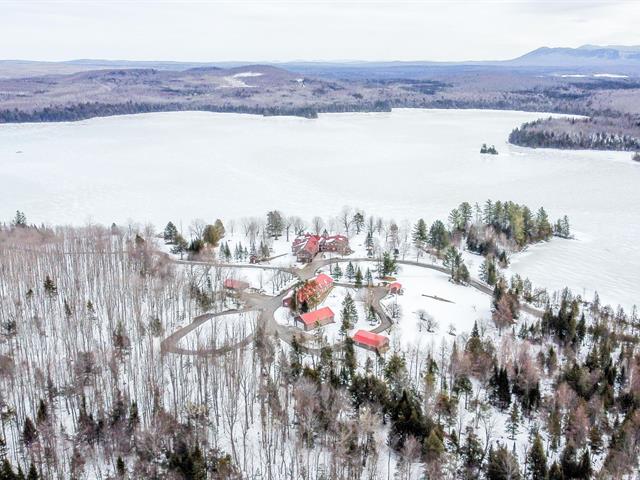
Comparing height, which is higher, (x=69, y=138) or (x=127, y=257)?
(x=69, y=138)

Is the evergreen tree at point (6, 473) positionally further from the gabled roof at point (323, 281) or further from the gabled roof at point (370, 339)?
the gabled roof at point (323, 281)

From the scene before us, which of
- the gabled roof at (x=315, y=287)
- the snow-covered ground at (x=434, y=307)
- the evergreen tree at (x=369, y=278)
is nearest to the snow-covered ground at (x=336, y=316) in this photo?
the gabled roof at (x=315, y=287)

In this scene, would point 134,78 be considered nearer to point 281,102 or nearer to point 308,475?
point 281,102

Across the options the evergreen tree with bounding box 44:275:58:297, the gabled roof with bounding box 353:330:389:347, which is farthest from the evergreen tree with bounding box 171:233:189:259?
the gabled roof with bounding box 353:330:389:347

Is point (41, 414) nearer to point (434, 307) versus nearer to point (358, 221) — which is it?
point (434, 307)

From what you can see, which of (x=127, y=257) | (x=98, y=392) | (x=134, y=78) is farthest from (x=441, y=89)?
(x=98, y=392)

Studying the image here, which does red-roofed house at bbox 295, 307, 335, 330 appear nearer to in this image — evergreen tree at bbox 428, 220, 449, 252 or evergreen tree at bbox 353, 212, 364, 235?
evergreen tree at bbox 428, 220, 449, 252

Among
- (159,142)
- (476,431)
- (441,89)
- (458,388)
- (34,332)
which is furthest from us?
(441,89)
